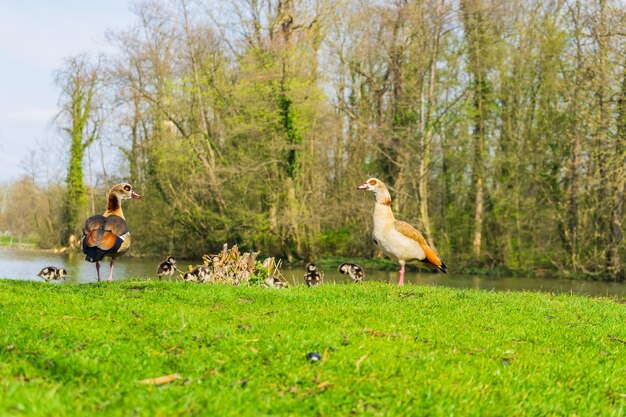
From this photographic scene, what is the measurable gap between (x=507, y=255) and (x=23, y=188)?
43.7m

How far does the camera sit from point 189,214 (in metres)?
42.0

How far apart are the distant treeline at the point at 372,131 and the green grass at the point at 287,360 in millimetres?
27170

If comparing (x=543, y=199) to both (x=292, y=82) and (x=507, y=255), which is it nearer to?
(x=507, y=255)

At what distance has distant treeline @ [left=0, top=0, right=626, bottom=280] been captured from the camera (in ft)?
118

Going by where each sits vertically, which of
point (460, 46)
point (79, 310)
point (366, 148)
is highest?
point (460, 46)

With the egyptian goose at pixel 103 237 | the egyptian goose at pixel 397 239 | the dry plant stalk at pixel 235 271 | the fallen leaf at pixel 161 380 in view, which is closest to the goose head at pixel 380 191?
the egyptian goose at pixel 397 239

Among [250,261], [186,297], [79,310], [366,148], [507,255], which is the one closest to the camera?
[79,310]

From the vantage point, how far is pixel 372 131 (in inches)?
1534

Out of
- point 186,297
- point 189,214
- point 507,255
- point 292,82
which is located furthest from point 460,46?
point 186,297

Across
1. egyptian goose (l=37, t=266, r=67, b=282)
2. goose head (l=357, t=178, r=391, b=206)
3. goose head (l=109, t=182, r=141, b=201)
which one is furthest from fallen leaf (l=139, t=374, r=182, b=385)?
egyptian goose (l=37, t=266, r=67, b=282)

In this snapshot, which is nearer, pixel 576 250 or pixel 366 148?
pixel 576 250

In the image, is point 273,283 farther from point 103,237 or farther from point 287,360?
point 287,360

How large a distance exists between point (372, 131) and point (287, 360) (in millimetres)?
33826

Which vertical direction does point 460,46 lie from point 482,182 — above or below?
above
